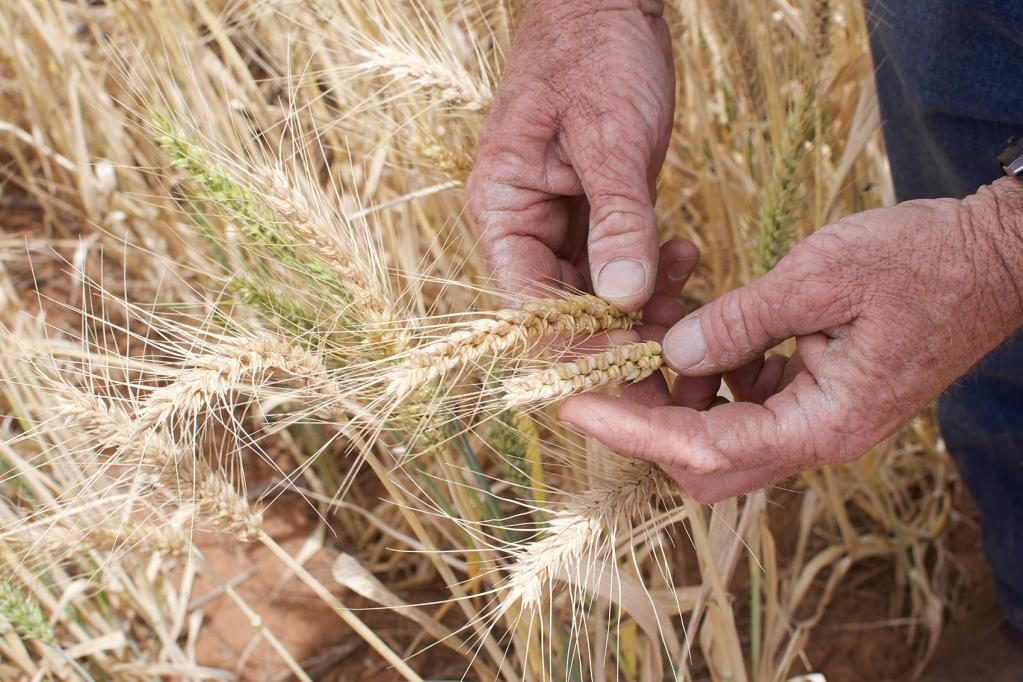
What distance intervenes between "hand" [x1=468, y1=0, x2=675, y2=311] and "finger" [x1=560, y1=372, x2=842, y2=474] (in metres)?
0.17

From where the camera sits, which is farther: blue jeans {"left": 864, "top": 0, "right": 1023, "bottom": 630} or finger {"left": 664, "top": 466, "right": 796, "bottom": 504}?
blue jeans {"left": 864, "top": 0, "right": 1023, "bottom": 630}

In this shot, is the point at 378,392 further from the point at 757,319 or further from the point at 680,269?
the point at 680,269

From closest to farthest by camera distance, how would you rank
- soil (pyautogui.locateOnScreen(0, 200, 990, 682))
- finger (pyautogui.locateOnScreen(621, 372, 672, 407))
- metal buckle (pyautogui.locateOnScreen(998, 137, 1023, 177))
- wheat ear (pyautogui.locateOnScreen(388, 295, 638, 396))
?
wheat ear (pyautogui.locateOnScreen(388, 295, 638, 396))
metal buckle (pyautogui.locateOnScreen(998, 137, 1023, 177))
finger (pyautogui.locateOnScreen(621, 372, 672, 407))
soil (pyautogui.locateOnScreen(0, 200, 990, 682))

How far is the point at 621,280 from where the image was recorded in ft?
3.15

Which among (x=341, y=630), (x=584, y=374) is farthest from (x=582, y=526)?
(x=341, y=630)

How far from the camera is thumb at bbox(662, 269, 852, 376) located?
2.81 ft

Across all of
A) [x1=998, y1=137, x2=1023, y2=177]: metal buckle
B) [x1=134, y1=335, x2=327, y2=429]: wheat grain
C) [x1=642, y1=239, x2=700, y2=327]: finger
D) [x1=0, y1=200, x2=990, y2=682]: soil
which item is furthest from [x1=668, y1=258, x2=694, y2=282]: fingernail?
[x1=0, y1=200, x2=990, y2=682]: soil

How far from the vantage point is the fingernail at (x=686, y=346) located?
2.95ft

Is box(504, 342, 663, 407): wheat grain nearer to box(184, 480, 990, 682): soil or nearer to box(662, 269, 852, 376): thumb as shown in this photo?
box(662, 269, 852, 376): thumb

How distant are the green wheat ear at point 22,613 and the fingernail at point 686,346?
800 millimetres

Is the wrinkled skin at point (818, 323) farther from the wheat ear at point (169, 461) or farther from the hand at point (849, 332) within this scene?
the wheat ear at point (169, 461)

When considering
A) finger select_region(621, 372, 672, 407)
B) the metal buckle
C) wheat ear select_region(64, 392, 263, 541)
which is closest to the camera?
wheat ear select_region(64, 392, 263, 541)

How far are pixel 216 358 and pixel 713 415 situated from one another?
48cm

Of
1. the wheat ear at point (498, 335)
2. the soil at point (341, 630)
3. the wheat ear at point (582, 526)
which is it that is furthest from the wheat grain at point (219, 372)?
the soil at point (341, 630)
